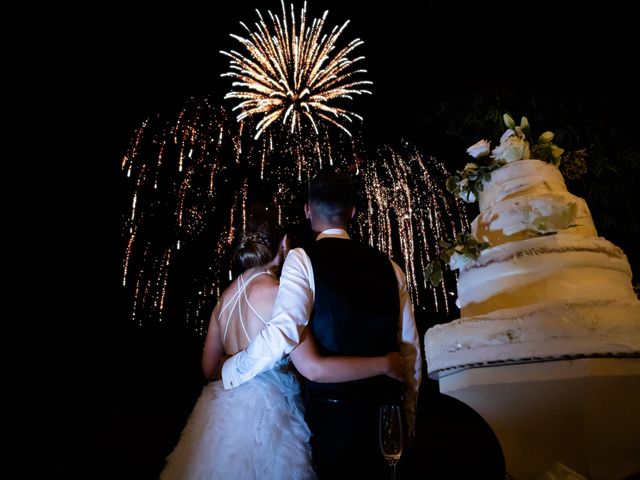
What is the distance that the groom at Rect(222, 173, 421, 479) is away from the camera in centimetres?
197

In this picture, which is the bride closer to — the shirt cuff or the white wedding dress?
the white wedding dress

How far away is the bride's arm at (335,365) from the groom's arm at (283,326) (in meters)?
0.07

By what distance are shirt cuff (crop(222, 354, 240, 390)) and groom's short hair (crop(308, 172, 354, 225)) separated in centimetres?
96

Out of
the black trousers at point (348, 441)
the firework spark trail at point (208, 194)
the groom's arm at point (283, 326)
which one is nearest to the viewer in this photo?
the black trousers at point (348, 441)

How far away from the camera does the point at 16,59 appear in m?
4.58

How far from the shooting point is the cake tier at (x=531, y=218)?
9.23 ft

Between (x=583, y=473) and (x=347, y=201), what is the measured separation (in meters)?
2.02

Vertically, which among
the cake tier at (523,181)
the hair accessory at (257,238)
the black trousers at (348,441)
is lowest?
the black trousers at (348,441)

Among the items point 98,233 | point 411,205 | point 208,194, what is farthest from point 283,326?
point 411,205

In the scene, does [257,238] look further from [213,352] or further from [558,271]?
[558,271]

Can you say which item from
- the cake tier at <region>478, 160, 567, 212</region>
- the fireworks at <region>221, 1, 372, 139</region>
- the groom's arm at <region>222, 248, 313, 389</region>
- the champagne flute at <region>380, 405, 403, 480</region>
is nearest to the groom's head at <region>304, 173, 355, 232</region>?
the groom's arm at <region>222, 248, 313, 389</region>

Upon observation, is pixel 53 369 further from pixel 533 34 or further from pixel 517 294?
pixel 533 34

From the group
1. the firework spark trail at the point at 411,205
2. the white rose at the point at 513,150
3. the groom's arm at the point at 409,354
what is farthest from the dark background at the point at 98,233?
the firework spark trail at the point at 411,205

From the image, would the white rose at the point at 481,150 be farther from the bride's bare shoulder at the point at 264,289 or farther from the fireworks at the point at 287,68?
the fireworks at the point at 287,68
